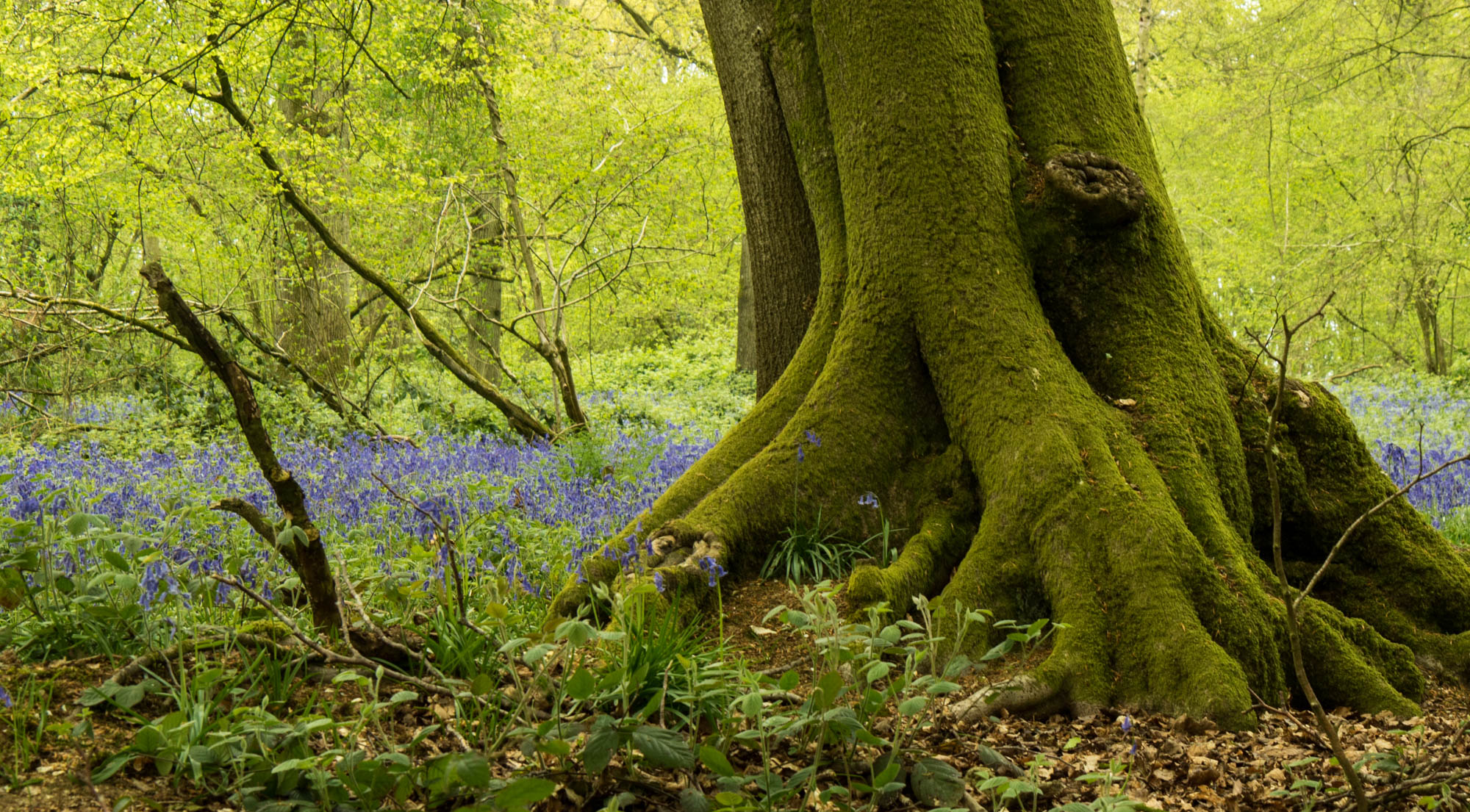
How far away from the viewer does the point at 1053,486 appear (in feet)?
10.1

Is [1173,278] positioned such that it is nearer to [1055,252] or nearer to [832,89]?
[1055,252]

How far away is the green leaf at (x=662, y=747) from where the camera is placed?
1.75 meters

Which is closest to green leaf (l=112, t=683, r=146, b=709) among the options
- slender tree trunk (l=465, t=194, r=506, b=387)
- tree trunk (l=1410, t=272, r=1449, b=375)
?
slender tree trunk (l=465, t=194, r=506, b=387)

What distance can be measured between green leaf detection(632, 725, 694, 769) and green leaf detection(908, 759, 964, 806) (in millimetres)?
480

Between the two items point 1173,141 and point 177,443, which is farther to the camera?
point 1173,141

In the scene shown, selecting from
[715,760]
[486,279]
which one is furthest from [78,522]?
[486,279]

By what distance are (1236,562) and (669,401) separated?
31.9 ft

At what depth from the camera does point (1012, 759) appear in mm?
2248

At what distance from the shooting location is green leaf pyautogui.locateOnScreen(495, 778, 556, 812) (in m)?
1.54

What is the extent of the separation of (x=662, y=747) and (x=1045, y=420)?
6.58 feet

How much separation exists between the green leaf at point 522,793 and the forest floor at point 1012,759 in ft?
0.63

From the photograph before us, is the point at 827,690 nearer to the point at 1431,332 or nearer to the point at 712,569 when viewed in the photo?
the point at 712,569

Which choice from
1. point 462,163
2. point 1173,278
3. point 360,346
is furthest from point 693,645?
point 462,163

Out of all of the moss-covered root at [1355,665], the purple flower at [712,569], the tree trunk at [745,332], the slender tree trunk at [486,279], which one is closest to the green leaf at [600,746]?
the purple flower at [712,569]
